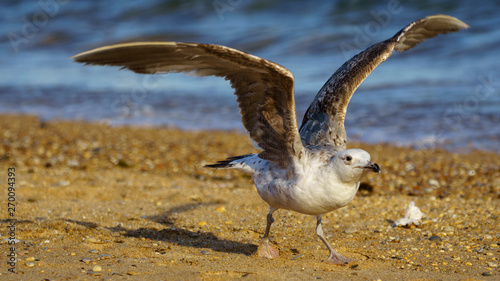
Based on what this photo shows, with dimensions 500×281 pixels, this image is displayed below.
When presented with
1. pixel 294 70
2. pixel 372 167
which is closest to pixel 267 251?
pixel 372 167

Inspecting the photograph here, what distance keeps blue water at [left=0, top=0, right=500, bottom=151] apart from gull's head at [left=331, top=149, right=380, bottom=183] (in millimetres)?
4706

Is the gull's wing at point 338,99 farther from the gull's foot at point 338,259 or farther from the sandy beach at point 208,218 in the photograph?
the gull's foot at point 338,259

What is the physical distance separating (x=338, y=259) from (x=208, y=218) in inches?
64.4

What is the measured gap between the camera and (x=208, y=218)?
17.5 ft

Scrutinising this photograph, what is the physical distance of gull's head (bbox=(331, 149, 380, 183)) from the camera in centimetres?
390
